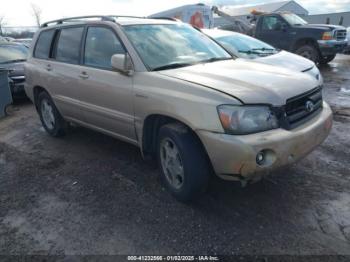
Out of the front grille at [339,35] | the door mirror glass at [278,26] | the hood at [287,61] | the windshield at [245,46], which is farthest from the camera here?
the door mirror glass at [278,26]

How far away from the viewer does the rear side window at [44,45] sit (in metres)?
5.06

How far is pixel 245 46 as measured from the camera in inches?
294

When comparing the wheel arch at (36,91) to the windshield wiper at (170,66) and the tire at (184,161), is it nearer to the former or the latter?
the windshield wiper at (170,66)

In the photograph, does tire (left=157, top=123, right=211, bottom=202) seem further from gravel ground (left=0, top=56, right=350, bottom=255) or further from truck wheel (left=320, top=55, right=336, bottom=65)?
truck wheel (left=320, top=55, right=336, bottom=65)

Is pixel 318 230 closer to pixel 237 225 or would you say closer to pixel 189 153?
pixel 237 225

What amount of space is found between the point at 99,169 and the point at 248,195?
1.93 meters

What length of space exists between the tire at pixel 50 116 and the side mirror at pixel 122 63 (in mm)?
2176

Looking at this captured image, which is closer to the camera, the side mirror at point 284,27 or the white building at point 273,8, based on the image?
the side mirror at point 284,27

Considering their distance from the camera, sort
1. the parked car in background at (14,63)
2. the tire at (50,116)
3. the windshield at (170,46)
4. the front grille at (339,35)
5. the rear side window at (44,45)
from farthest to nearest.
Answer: the front grille at (339,35), the parked car in background at (14,63), the tire at (50,116), the rear side window at (44,45), the windshield at (170,46)

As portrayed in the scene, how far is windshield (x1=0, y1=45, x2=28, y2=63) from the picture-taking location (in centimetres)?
903

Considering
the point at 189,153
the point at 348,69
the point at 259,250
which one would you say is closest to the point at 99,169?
the point at 189,153

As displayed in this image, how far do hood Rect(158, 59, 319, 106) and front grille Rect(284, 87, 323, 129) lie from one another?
62 mm

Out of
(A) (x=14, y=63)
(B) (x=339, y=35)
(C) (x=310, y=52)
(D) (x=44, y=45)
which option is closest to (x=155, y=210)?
(D) (x=44, y=45)

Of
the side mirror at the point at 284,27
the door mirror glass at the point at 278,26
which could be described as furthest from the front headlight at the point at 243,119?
the door mirror glass at the point at 278,26
